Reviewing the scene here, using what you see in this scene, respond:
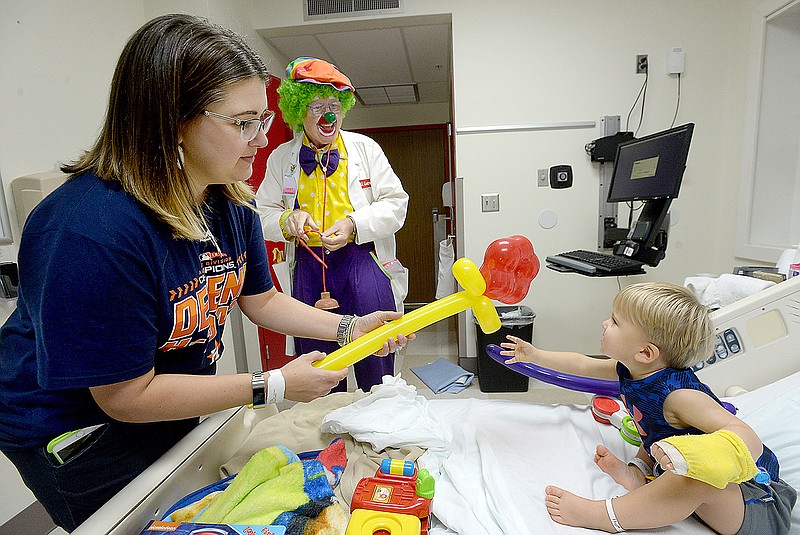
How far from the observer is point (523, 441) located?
1.22 meters

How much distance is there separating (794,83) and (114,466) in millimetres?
3551

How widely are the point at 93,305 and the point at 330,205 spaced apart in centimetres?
121

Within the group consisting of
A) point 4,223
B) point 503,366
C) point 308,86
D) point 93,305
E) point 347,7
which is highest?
point 347,7

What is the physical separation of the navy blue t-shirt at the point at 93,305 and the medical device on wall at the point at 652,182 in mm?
2003

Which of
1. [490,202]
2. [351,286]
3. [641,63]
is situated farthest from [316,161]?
[641,63]

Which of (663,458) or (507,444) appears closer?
(663,458)

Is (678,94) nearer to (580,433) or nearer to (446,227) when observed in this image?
(580,433)

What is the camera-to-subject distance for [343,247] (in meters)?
1.84

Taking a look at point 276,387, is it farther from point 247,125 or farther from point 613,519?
point 613,519

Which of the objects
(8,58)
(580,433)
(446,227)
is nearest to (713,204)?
(580,433)

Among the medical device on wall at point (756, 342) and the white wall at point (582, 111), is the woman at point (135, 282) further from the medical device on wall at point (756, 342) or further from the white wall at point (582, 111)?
the white wall at point (582, 111)

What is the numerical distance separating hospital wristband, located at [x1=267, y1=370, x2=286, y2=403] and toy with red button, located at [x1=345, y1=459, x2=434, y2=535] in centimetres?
25

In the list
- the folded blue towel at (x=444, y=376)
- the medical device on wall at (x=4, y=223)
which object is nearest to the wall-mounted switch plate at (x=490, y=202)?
the folded blue towel at (x=444, y=376)

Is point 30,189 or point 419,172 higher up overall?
point 419,172
